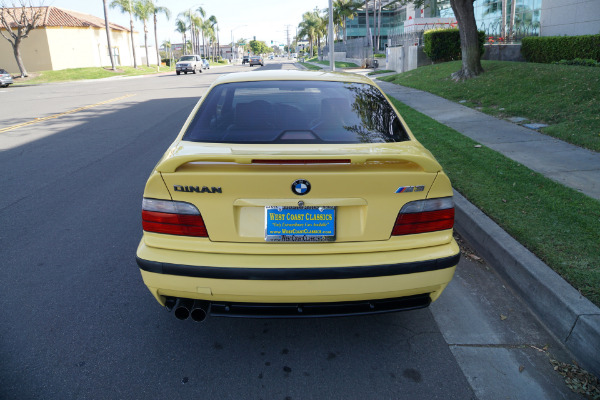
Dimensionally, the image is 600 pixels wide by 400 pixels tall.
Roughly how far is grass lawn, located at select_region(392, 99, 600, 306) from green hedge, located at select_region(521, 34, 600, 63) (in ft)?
39.7

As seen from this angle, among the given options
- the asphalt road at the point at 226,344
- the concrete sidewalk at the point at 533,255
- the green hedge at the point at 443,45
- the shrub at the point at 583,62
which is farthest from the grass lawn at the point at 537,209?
the green hedge at the point at 443,45

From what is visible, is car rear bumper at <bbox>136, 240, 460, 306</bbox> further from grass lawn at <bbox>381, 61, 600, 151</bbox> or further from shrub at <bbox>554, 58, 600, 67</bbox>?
shrub at <bbox>554, 58, 600, 67</bbox>

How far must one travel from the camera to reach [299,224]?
2.56 meters

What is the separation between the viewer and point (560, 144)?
780 centimetres

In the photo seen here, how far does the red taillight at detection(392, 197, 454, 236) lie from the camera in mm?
2670

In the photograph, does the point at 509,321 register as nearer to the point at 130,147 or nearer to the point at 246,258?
the point at 246,258

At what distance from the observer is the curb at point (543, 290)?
278 cm

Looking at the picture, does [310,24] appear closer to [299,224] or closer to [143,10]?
[143,10]

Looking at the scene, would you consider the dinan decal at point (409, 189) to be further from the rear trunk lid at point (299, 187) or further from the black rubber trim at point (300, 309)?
the black rubber trim at point (300, 309)

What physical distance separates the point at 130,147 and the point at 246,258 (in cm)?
728

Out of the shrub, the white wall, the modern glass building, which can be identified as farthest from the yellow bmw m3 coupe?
the white wall

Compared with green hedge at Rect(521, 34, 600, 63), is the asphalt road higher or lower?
lower

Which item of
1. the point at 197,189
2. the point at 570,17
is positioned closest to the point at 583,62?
the point at 570,17

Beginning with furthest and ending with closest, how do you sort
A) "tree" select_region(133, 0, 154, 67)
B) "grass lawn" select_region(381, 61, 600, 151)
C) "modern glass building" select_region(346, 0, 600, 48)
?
"tree" select_region(133, 0, 154, 67)
"modern glass building" select_region(346, 0, 600, 48)
"grass lawn" select_region(381, 61, 600, 151)
